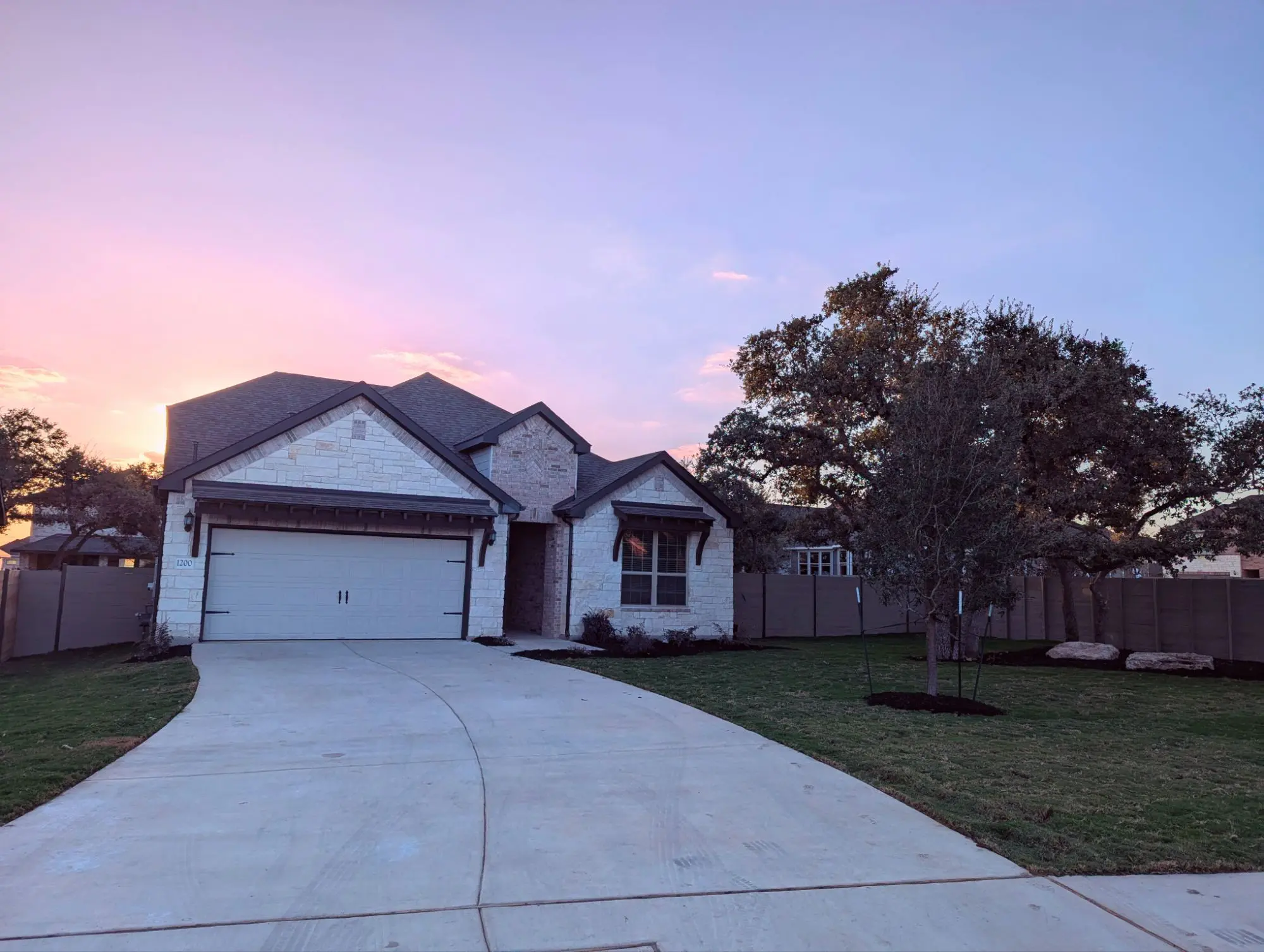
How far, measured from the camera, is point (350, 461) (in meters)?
17.0

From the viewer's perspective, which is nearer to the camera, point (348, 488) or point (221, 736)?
point (221, 736)

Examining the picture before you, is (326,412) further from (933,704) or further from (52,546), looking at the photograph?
(52,546)

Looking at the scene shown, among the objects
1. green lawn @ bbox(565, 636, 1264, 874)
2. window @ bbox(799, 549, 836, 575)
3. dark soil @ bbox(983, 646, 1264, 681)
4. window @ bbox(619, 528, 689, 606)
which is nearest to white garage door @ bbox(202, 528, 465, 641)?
window @ bbox(619, 528, 689, 606)

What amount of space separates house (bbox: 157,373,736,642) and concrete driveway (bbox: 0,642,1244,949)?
8264 millimetres

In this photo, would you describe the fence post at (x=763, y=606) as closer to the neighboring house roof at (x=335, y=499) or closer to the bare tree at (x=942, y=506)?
the neighboring house roof at (x=335, y=499)

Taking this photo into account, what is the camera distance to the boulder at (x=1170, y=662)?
669 inches

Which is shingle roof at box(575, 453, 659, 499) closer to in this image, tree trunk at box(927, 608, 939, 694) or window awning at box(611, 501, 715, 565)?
window awning at box(611, 501, 715, 565)

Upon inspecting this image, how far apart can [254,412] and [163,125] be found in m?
8.06

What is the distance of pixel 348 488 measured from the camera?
16875 millimetres

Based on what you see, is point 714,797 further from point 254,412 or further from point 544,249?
point 254,412

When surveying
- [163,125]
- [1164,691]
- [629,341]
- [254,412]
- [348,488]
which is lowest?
[1164,691]

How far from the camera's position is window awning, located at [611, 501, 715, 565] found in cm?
1953

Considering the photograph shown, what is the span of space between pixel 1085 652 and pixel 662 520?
10.1 meters

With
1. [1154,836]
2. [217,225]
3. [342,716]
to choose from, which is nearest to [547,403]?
[217,225]
